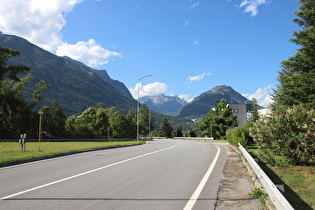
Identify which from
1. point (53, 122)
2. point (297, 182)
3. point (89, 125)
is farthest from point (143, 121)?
point (297, 182)

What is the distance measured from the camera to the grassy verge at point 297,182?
18.4ft

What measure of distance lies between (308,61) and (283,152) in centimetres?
771

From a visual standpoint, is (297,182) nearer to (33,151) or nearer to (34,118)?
(33,151)

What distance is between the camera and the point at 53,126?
61.7 metres

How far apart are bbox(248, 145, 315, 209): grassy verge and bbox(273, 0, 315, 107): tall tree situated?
574 cm

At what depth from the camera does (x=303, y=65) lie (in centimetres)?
1535

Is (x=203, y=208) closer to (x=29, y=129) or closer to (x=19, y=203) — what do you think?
(x=19, y=203)

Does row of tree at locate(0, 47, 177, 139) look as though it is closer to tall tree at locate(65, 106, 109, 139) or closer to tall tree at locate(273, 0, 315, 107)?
tall tree at locate(65, 106, 109, 139)

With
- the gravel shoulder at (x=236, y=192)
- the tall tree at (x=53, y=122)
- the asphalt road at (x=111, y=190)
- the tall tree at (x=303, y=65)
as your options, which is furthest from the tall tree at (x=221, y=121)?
the asphalt road at (x=111, y=190)

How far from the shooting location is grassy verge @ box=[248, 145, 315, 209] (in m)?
5.61

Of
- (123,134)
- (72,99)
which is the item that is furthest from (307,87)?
(72,99)

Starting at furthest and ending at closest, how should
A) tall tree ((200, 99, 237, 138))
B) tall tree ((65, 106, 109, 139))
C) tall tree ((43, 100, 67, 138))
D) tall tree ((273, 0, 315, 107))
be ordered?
1. tall tree ((65, 106, 109, 139))
2. tall tree ((200, 99, 237, 138))
3. tall tree ((43, 100, 67, 138))
4. tall tree ((273, 0, 315, 107))

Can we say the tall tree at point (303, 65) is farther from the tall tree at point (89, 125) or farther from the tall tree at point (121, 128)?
the tall tree at point (121, 128)

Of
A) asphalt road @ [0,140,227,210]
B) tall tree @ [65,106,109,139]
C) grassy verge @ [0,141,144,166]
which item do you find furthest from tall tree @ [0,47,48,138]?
asphalt road @ [0,140,227,210]
